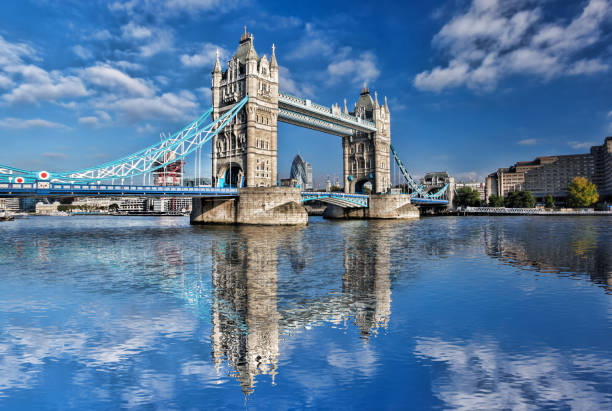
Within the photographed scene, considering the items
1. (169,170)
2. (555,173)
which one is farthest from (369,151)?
(555,173)

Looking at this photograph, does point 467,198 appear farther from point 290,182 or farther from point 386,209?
point 290,182

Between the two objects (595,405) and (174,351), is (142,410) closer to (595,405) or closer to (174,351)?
(174,351)

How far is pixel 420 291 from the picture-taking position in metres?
11.4

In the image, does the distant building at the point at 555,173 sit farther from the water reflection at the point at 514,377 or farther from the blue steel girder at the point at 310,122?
the water reflection at the point at 514,377

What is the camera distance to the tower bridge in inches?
1503

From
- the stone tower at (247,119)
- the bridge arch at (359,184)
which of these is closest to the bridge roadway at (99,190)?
the stone tower at (247,119)

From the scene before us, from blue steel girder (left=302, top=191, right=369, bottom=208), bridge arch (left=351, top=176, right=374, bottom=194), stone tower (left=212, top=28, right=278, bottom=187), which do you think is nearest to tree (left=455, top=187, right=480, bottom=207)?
bridge arch (left=351, top=176, right=374, bottom=194)

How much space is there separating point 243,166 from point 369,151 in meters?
35.7

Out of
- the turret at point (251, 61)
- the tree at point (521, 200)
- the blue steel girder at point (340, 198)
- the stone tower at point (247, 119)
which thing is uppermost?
the turret at point (251, 61)

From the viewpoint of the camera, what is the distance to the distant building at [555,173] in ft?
524

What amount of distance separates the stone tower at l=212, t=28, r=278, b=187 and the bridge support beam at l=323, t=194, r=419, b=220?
2297 centimetres

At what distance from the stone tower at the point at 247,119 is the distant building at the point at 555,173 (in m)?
139

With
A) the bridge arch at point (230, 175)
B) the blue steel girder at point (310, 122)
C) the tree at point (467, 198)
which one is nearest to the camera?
the bridge arch at point (230, 175)

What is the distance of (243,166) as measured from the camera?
174 ft
